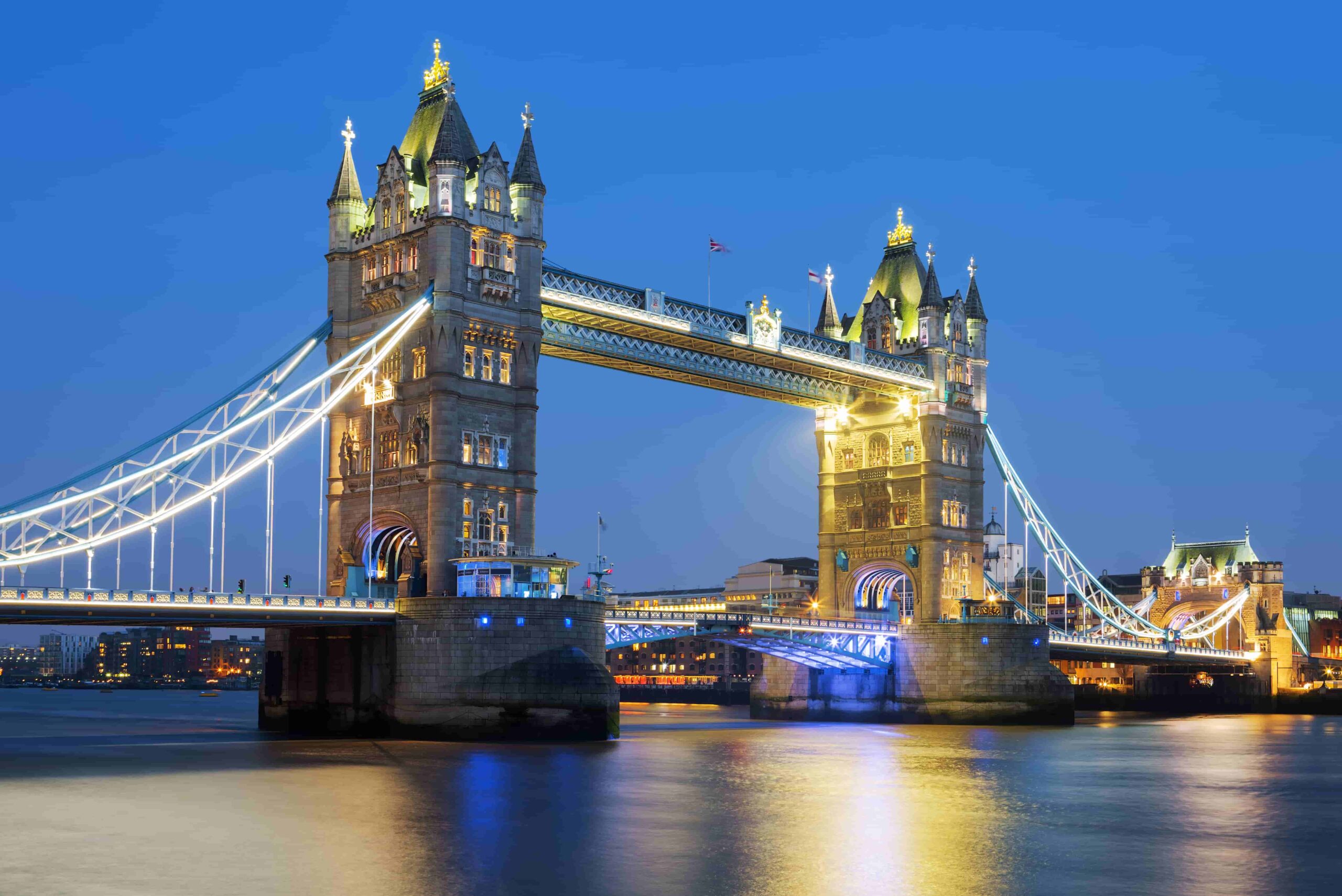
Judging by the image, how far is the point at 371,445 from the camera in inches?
2512

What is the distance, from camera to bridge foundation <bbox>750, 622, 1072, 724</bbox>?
3241 inches

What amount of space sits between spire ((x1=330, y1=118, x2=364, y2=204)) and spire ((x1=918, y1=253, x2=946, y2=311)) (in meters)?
34.8

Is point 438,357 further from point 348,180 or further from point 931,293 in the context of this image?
point 931,293

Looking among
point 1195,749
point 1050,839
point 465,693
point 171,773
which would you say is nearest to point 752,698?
point 1195,749

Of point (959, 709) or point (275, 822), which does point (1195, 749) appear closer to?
point (959, 709)

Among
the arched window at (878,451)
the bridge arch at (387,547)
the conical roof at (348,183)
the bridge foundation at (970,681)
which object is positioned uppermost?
the conical roof at (348,183)

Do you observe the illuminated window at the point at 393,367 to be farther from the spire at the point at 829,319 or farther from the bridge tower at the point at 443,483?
the spire at the point at 829,319

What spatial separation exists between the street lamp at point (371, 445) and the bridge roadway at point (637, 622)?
2.36m

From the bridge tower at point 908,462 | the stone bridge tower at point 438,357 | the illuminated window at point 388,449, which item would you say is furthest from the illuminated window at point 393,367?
the bridge tower at point 908,462

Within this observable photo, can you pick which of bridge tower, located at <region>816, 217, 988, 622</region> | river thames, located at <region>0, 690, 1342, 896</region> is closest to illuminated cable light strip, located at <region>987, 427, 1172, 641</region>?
bridge tower, located at <region>816, 217, 988, 622</region>

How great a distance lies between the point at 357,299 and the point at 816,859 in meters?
41.9

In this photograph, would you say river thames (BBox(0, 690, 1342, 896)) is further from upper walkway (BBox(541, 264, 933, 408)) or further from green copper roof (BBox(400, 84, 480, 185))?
green copper roof (BBox(400, 84, 480, 185))

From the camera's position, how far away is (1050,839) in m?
32.8

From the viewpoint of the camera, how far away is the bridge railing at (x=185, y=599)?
50.0m
